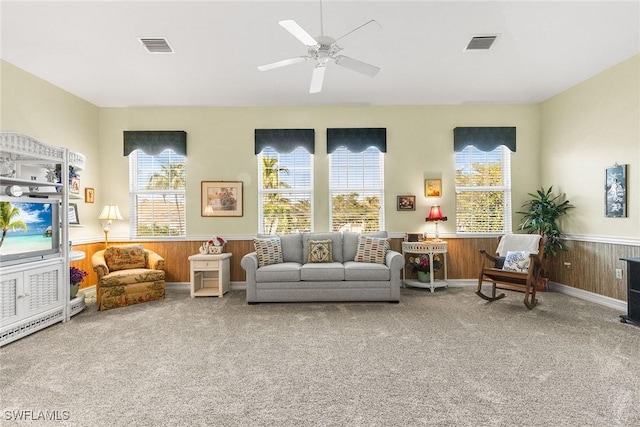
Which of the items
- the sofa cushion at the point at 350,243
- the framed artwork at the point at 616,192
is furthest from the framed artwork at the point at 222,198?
the framed artwork at the point at 616,192

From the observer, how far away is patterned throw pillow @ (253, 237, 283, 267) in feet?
16.0

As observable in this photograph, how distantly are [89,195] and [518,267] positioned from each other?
6.69 meters

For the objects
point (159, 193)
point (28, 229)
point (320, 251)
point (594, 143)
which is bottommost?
point (320, 251)

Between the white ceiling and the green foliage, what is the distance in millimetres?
1748

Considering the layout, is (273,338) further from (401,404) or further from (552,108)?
(552,108)

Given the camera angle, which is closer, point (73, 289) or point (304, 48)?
point (304, 48)

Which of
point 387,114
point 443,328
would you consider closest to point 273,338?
point 443,328

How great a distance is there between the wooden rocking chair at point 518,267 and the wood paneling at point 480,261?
767mm

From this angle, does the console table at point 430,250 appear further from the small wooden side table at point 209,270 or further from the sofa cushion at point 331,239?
the small wooden side table at point 209,270

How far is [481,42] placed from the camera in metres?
3.75

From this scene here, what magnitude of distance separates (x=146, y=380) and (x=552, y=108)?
6.71 metres

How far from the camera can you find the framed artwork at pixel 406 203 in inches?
222

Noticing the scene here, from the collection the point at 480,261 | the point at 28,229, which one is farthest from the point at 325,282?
the point at 28,229

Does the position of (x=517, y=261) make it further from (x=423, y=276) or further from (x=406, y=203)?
(x=406, y=203)
